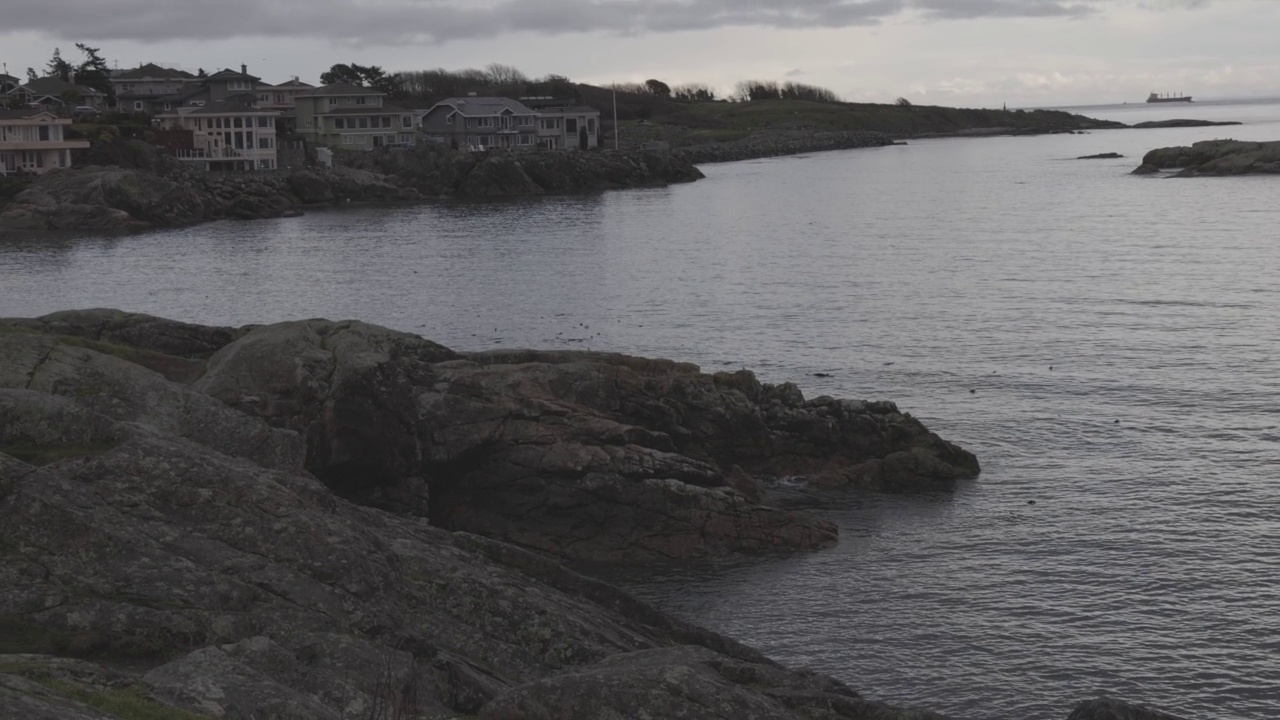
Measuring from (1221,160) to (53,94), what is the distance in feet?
594

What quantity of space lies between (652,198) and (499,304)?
3860 inches

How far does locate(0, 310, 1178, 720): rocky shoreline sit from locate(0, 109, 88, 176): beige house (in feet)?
435

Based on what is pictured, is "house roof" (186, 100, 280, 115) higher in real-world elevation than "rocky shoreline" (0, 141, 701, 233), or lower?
higher

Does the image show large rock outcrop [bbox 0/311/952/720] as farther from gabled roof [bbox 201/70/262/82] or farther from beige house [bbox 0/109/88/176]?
gabled roof [bbox 201/70/262/82]

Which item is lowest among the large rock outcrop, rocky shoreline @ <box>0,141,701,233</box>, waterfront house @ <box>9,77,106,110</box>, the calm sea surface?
the calm sea surface

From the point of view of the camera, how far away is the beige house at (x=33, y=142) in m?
150

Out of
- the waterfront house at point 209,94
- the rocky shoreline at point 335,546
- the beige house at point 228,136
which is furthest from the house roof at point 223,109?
the rocky shoreline at point 335,546

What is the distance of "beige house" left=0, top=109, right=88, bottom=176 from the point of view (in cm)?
14962

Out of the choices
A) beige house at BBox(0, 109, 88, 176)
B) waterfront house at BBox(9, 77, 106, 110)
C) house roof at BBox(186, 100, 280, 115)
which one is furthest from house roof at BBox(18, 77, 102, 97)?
beige house at BBox(0, 109, 88, 176)

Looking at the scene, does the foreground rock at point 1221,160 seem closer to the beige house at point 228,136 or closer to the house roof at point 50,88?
the beige house at point 228,136

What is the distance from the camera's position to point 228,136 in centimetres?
17725

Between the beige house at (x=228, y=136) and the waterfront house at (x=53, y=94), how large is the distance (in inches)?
559

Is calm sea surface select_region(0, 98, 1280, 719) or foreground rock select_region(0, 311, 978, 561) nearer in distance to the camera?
foreground rock select_region(0, 311, 978, 561)

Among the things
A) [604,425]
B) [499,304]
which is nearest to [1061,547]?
[604,425]
